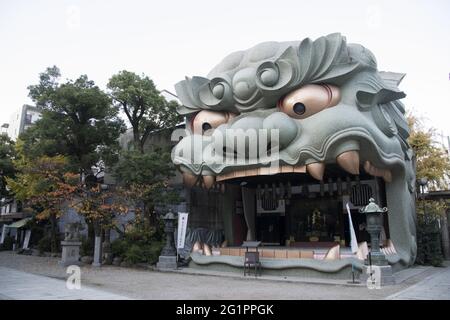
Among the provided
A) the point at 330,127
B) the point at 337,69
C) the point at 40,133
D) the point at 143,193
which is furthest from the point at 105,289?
the point at 40,133

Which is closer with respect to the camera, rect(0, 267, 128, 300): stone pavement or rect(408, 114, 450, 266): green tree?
rect(0, 267, 128, 300): stone pavement

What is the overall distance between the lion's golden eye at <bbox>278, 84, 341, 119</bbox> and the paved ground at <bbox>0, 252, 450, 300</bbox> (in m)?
6.75

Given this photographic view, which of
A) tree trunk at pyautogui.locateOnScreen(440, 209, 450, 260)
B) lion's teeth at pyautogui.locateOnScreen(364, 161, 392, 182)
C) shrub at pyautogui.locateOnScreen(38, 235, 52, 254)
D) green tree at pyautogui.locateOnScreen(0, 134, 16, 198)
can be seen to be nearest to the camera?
lion's teeth at pyautogui.locateOnScreen(364, 161, 392, 182)

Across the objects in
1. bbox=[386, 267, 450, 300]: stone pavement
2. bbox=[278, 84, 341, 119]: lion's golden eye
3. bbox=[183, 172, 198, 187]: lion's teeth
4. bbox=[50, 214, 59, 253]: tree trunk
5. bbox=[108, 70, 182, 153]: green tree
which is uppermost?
bbox=[108, 70, 182, 153]: green tree

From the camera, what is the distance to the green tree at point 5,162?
3048cm

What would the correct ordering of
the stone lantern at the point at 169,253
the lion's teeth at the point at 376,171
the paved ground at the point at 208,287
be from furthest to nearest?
the stone lantern at the point at 169,253
the lion's teeth at the point at 376,171
the paved ground at the point at 208,287

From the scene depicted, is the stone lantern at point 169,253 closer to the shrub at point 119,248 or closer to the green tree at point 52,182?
the shrub at point 119,248

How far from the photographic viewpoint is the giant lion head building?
1490 cm

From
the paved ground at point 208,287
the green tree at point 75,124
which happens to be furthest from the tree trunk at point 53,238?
the paved ground at point 208,287

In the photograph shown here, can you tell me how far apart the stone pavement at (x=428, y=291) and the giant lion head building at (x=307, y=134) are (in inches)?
81.3

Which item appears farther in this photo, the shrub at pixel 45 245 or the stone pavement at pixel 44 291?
the shrub at pixel 45 245

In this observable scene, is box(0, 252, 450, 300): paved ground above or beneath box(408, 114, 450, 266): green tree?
beneath

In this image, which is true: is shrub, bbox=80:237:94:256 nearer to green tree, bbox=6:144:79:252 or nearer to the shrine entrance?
green tree, bbox=6:144:79:252

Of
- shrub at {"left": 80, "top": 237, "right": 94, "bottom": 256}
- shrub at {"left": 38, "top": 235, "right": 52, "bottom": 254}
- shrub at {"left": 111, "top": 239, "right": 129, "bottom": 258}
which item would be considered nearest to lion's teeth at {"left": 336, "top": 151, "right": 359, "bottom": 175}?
shrub at {"left": 111, "top": 239, "right": 129, "bottom": 258}
